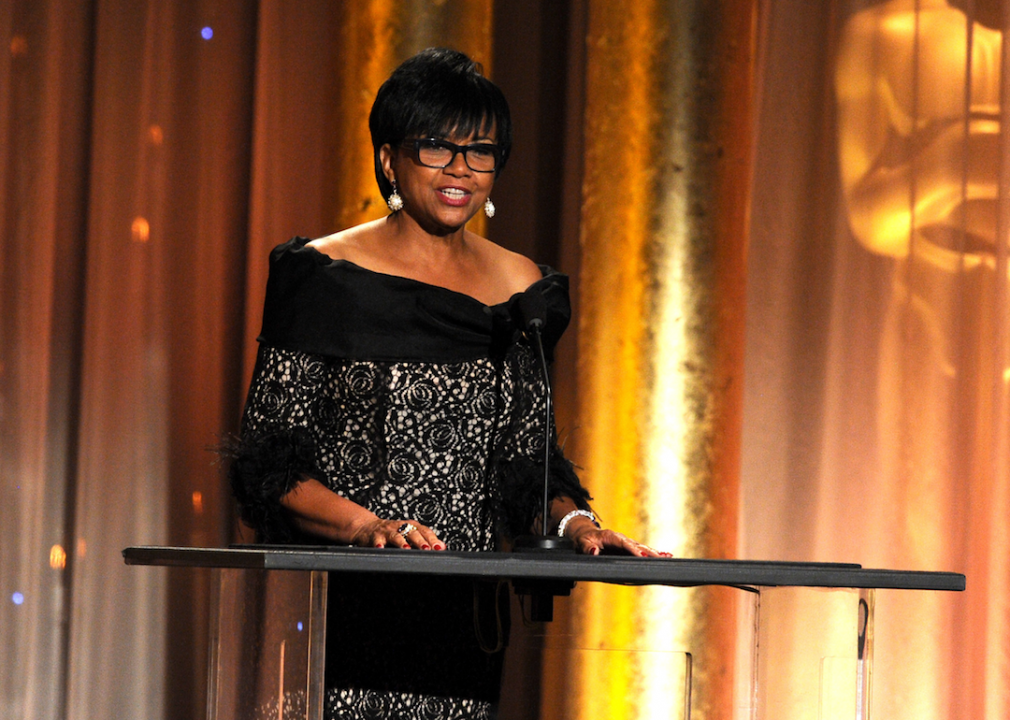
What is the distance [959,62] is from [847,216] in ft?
1.56

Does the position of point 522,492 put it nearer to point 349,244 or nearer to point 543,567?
point 349,244

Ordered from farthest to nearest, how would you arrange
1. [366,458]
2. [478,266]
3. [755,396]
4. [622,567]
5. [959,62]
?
[755,396], [959,62], [478,266], [366,458], [622,567]

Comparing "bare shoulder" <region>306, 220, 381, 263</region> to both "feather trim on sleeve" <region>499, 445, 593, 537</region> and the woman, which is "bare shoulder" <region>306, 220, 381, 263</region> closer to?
the woman

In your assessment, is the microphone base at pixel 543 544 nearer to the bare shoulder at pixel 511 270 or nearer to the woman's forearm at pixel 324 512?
the woman's forearm at pixel 324 512

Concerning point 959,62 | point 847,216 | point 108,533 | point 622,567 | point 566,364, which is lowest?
A: point 108,533

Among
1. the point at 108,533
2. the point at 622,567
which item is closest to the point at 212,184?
the point at 108,533

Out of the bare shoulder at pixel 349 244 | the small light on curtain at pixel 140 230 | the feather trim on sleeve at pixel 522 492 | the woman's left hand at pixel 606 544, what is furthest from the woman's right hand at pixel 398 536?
the small light on curtain at pixel 140 230

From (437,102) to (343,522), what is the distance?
709 mm

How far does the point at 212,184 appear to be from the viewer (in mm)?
3635

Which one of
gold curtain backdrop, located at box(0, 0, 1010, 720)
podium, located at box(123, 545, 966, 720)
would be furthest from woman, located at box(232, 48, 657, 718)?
gold curtain backdrop, located at box(0, 0, 1010, 720)

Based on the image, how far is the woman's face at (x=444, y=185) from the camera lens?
2.13 metres

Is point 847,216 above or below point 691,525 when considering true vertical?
above

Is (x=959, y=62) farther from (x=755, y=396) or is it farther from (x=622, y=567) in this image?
(x=622, y=567)

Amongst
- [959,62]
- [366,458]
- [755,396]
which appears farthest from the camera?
[755,396]
